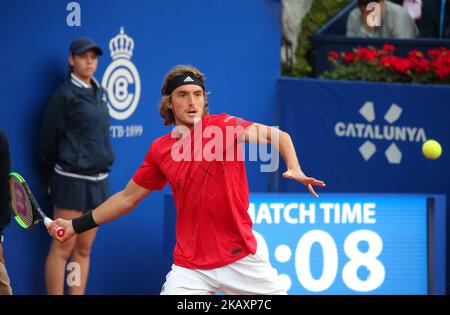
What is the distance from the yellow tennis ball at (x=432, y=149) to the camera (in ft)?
32.8

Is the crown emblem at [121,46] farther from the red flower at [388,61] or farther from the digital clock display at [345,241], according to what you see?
the red flower at [388,61]

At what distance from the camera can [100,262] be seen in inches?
360

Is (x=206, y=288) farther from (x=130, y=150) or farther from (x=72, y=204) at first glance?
(x=130, y=150)

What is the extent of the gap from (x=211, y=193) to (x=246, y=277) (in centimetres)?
50

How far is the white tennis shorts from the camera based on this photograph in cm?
616

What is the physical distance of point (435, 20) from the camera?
11.4m

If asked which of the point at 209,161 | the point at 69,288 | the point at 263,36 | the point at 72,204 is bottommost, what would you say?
the point at 69,288

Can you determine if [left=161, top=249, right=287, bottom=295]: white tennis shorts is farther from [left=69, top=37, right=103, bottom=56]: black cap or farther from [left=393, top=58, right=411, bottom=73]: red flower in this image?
[left=393, top=58, right=411, bottom=73]: red flower

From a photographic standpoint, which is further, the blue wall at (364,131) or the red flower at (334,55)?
the red flower at (334,55)

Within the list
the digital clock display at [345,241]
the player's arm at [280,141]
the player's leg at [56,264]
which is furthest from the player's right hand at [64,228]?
the digital clock display at [345,241]

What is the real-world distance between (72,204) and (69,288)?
72 centimetres

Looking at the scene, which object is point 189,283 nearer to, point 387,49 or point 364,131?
point 364,131

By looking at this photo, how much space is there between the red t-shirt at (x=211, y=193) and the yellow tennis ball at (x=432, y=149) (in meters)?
4.11

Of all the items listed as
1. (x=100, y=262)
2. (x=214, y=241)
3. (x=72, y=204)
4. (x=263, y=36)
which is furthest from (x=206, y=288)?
(x=263, y=36)
